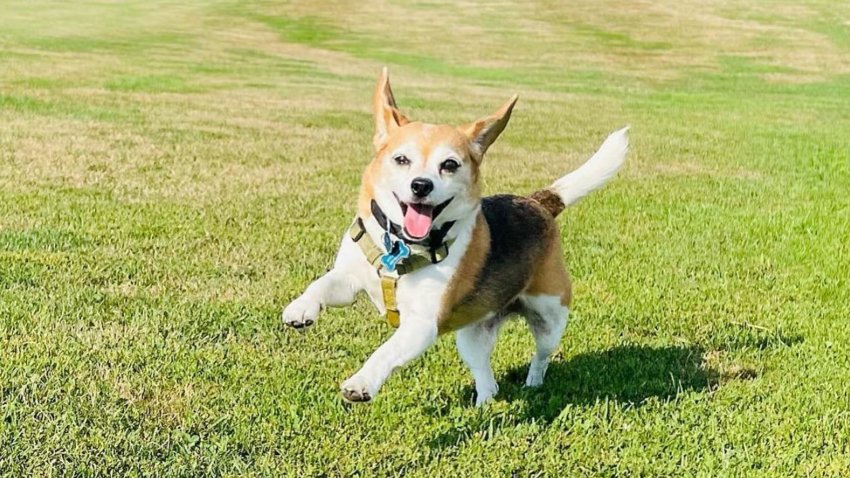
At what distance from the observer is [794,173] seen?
501 inches

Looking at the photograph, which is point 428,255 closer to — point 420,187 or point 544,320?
point 420,187

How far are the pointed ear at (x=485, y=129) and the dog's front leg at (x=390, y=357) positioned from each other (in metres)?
0.97

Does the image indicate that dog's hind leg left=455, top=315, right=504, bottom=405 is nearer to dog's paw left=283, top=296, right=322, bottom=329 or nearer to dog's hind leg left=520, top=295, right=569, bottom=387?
dog's hind leg left=520, top=295, right=569, bottom=387

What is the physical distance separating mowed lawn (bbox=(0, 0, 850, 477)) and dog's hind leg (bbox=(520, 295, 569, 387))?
8.8 inches

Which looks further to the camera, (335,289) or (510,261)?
(510,261)

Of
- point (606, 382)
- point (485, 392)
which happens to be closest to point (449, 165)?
point (485, 392)

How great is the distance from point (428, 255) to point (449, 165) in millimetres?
427

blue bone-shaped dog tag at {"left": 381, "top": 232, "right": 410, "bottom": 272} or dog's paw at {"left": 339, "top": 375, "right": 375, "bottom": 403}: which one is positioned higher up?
blue bone-shaped dog tag at {"left": 381, "top": 232, "right": 410, "bottom": 272}

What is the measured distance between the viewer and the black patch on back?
4621 mm

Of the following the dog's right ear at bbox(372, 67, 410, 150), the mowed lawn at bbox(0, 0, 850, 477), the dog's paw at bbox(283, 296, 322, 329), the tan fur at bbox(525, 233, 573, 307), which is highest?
the dog's right ear at bbox(372, 67, 410, 150)

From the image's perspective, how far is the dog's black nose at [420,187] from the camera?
4.10 meters

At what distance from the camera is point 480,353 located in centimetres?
500

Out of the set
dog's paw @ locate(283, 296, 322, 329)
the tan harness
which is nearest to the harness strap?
the tan harness

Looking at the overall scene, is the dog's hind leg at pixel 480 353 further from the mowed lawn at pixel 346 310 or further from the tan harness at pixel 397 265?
the tan harness at pixel 397 265
